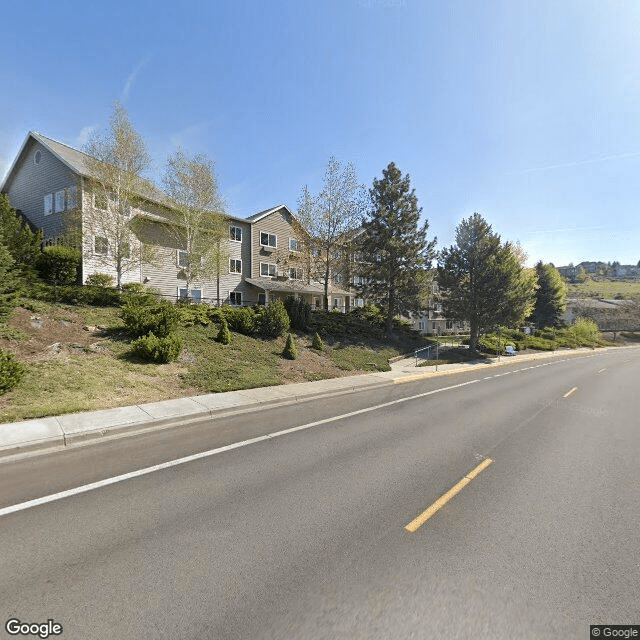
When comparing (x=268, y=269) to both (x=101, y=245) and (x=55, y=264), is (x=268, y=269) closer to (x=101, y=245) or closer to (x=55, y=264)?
(x=101, y=245)

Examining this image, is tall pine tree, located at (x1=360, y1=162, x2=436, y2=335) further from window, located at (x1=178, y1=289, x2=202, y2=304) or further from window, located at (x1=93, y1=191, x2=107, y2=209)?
window, located at (x1=93, y1=191, x2=107, y2=209)

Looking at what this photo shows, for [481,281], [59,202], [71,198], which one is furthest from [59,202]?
[481,281]

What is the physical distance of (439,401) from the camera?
38.4 ft

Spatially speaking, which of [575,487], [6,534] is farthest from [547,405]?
[6,534]

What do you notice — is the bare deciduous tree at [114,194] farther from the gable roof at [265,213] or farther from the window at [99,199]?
the gable roof at [265,213]

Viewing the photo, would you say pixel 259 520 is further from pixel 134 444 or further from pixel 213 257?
pixel 213 257

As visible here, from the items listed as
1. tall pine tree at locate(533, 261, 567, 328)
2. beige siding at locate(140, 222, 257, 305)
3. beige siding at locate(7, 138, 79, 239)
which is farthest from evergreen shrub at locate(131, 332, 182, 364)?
tall pine tree at locate(533, 261, 567, 328)

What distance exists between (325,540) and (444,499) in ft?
6.31

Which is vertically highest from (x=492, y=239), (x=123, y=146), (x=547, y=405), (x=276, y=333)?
(x=123, y=146)

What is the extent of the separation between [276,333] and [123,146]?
15764 mm

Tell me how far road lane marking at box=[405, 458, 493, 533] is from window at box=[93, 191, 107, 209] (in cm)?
2465

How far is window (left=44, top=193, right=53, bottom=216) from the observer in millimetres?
25797

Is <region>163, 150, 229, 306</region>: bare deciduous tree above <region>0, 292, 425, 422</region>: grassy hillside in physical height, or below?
above

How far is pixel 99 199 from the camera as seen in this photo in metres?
21.2
